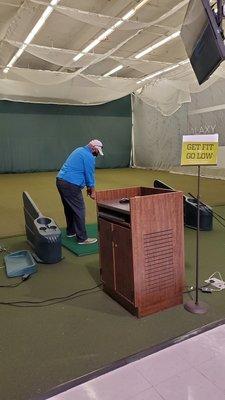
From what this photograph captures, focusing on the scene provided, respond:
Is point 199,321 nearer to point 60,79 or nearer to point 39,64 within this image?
point 60,79

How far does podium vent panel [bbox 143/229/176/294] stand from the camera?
200 centimetres

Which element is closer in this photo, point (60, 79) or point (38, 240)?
point (38, 240)

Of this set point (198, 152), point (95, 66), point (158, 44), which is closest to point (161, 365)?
point (198, 152)

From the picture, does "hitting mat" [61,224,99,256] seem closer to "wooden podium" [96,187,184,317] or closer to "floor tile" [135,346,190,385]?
"wooden podium" [96,187,184,317]

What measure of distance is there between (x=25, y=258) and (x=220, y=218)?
9.67ft

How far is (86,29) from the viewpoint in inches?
274

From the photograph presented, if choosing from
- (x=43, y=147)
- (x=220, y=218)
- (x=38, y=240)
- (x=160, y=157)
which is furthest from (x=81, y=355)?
(x=43, y=147)

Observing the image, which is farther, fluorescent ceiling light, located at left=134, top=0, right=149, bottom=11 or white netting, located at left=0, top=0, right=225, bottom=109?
white netting, located at left=0, top=0, right=225, bottom=109

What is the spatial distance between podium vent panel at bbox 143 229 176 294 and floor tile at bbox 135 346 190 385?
455 millimetres

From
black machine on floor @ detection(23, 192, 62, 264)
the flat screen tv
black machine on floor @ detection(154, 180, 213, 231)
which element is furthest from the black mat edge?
black machine on floor @ detection(154, 180, 213, 231)

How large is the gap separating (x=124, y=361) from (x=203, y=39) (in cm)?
256

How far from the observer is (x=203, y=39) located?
8.67 ft

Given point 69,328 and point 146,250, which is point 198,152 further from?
point 69,328

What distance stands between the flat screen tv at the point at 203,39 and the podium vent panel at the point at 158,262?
144 cm
